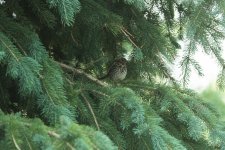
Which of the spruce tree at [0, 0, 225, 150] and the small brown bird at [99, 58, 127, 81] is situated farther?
the small brown bird at [99, 58, 127, 81]

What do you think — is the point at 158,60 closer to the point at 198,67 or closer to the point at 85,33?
the point at 198,67

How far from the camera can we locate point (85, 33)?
2238 millimetres

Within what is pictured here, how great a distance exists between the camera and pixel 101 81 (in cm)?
203

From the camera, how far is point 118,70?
2.27 meters

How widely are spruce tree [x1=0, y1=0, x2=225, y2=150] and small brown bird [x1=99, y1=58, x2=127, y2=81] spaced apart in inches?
2.2

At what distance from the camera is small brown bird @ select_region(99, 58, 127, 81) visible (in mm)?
2262

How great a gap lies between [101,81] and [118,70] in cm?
25

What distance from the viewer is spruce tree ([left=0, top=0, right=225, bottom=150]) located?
4.26ft

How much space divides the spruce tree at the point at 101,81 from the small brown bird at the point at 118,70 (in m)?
0.06

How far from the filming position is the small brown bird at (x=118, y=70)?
89.0 inches

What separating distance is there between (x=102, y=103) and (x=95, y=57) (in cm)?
72

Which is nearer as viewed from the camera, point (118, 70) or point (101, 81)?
point (101, 81)

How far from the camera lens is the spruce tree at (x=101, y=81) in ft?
4.26

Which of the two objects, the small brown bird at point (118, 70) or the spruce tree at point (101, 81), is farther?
the small brown bird at point (118, 70)
